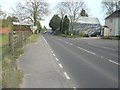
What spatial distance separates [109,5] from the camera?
294 feet

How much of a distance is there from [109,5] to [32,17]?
23726mm

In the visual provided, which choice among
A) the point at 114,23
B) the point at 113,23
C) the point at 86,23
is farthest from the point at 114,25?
the point at 86,23

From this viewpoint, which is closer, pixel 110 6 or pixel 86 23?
pixel 110 6

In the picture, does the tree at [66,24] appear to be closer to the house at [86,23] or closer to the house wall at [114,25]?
the house at [86,23]

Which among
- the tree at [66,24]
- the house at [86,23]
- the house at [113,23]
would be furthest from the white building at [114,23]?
the house at [86,23]

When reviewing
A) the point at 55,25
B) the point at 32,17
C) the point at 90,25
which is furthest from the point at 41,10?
the point at 55,25

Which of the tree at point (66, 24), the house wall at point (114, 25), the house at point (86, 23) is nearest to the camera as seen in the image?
the house wall at point (114, 25)

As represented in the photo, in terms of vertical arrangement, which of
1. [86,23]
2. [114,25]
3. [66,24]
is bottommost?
[114,25]

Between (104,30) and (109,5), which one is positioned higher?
(109,5)

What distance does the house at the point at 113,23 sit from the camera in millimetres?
80312

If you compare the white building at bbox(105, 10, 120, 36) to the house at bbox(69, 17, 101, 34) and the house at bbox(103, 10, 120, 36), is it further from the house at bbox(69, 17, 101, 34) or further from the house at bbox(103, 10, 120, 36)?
the house at bbox(69, 17, 101, 34)

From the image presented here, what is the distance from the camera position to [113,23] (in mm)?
83062

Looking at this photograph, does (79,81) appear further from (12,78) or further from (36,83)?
(12,78)

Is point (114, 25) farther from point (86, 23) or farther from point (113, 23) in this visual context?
point (86, 23)
